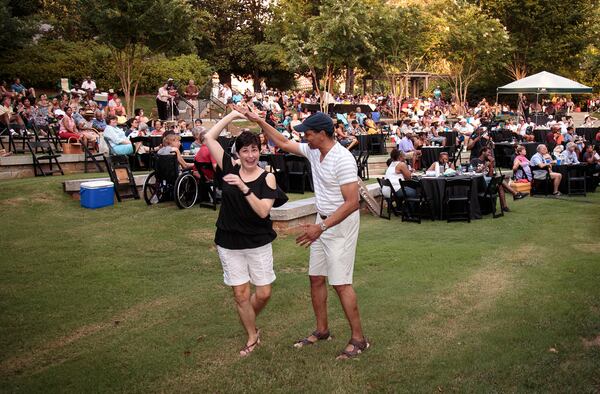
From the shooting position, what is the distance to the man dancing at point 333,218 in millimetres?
4191

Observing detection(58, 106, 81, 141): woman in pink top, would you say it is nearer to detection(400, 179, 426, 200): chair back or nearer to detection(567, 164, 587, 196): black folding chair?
detection(400, 179, 426, 200): chair back

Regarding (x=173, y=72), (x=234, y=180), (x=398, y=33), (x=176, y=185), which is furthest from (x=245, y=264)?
(x=173, y=72)

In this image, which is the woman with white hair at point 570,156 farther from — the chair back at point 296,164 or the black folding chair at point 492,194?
the chair back at point 296,164

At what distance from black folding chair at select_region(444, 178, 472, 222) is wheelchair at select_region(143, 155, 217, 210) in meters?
4.05

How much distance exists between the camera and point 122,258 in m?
7.67

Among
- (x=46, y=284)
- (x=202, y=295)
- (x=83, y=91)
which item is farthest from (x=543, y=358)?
(x=83, y=91)

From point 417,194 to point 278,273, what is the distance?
4.46 metres

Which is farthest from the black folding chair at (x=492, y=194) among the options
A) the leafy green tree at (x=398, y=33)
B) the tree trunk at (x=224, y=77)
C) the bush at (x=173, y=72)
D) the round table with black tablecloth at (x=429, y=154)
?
the tree trunk at (x=224, y=77)

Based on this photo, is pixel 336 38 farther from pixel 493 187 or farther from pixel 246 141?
pixel 246 141

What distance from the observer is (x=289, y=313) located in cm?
559

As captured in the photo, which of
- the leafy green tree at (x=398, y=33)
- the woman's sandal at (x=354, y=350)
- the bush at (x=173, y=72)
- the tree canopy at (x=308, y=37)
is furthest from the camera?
the bush at (x=173, y=72)

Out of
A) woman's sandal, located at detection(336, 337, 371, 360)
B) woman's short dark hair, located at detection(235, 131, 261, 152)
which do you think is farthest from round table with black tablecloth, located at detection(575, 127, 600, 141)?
woman's short dark hair, located at detection(235, 131, 261, 152)

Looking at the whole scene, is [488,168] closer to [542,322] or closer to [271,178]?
[542,322]

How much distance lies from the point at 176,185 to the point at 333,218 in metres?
6.70
